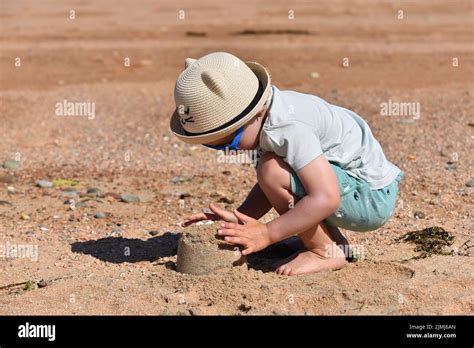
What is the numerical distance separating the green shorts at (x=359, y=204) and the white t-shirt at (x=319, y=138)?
4cm

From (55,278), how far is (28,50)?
24.8 feet

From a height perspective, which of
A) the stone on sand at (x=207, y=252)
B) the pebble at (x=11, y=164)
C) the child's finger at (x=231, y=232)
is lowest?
the pebble at (x=11, y=164)

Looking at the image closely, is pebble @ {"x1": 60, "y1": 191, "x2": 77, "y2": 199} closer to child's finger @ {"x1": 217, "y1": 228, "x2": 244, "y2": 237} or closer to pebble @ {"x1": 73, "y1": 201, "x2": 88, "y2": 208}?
pebble @ {"x1": 73, "y1": 201, "x2": 88, "y2": 208}

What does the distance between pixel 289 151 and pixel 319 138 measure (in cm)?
22

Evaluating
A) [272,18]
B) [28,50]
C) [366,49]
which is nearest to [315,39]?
[366,49]

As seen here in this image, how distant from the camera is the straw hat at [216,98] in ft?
10.8

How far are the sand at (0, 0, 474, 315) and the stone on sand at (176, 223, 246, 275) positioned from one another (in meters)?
0.06

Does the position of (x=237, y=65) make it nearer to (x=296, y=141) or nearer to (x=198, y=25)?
(x=296, y=141)

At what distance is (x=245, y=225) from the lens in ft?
11.5

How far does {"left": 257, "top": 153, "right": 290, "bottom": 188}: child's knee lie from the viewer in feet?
11.2

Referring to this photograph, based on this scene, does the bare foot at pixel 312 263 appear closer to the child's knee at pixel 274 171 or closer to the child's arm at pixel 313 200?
the child's arm at pixel 313 200

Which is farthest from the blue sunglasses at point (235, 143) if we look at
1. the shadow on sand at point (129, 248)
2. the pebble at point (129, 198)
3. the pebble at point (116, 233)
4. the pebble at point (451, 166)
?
the pebble at point (451, 166)

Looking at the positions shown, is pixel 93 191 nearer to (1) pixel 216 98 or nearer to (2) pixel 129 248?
(2) pixel 129 248

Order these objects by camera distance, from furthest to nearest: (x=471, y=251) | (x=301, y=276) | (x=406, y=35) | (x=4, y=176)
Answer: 1. (x=406, y=35)
2. (x=4, y=176)
3. (x=471, y=251)
4. (x=301, y=276)
